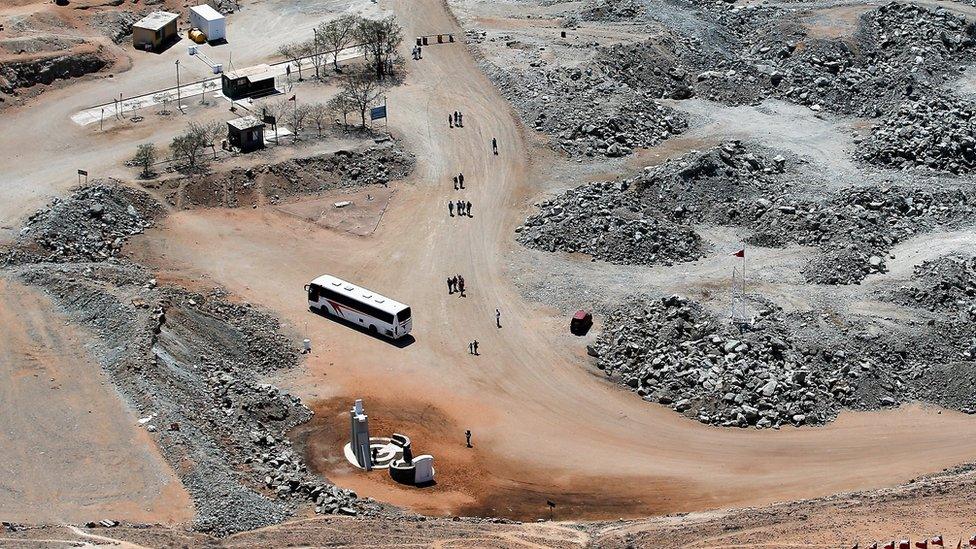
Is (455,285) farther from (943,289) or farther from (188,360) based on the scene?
A: (943,289)

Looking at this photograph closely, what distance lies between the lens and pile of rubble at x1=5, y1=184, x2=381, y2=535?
65.4 m

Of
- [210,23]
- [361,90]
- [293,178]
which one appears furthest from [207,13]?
[293,178]

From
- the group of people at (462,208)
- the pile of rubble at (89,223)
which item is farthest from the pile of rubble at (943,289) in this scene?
the pile of rubble at (89,223)

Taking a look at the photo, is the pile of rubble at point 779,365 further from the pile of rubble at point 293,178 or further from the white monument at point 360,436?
the pile of rubble at point 293,178

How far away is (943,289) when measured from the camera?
277 ft

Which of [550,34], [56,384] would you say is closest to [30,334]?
[56,384]

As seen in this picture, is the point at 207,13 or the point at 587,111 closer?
the point at 587,111

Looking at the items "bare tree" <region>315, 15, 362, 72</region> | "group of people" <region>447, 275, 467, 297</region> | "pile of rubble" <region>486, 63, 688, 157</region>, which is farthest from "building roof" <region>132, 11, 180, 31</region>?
"group of people" <region>447, 275, 467, 297</region>

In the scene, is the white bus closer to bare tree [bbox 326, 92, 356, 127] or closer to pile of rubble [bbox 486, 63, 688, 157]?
bare tree [bbox 326, 92, 356, 127]

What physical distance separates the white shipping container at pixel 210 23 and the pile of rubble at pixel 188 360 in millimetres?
26901

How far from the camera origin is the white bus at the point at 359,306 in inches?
3275

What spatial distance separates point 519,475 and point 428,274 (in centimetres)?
2052

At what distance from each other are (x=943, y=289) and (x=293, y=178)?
4117 centimetres

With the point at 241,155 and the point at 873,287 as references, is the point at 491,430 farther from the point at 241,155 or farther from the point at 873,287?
the point at 241,155
